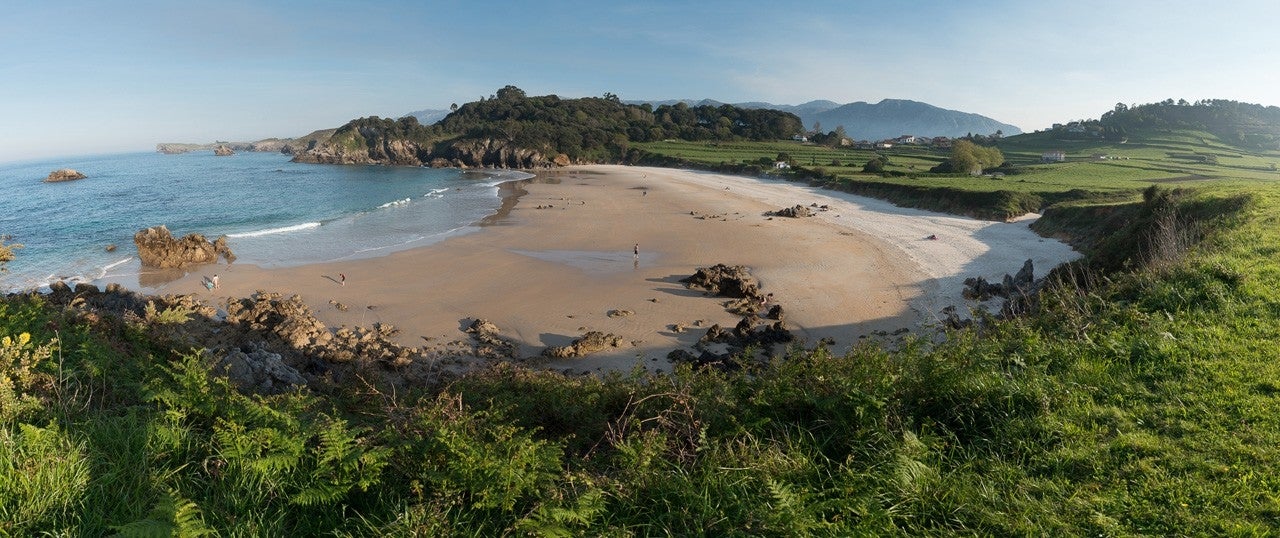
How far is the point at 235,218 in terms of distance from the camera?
130ft

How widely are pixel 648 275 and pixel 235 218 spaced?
33.9 m

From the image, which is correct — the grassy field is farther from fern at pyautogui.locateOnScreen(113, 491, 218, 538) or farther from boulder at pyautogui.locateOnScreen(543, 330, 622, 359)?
fern at pyautogui.locateOnScreen(113, 491, 218, 538)

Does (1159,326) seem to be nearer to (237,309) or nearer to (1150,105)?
(237,309)

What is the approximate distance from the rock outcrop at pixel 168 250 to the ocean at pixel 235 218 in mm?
777

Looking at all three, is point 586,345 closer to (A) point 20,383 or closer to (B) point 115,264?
(A) point 20,383

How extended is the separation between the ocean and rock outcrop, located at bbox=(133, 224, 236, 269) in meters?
0.78

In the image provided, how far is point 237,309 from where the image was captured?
1684cm

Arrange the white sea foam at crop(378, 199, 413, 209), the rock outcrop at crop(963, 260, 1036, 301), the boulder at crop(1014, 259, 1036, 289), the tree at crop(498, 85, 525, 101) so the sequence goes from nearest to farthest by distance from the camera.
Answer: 1. the rock outcrop at crop(963, 260, 1036, 301)
2. the boulder at crop(1014, 259, 1036, 289)
3. the white sea foam at crop(378, 199, 413, 209)
4. the tree at crop(498, 85, 525, 101)

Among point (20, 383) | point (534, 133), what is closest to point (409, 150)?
point (534, 133)

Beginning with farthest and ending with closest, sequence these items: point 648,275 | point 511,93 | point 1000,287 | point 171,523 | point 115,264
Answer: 1. point 511,93
2. point 115,264
3. point 648,275
4. point 1000,287
5. point 171,523

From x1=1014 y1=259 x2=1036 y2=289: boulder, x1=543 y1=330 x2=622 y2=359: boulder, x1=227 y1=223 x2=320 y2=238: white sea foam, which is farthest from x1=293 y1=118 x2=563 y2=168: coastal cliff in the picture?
x1=543 y1=330 x2=622 y2=359: boulder

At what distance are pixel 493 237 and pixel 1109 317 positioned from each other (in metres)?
27.8

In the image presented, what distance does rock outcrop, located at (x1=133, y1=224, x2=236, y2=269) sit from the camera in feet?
79.4

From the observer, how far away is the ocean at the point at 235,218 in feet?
84.7
